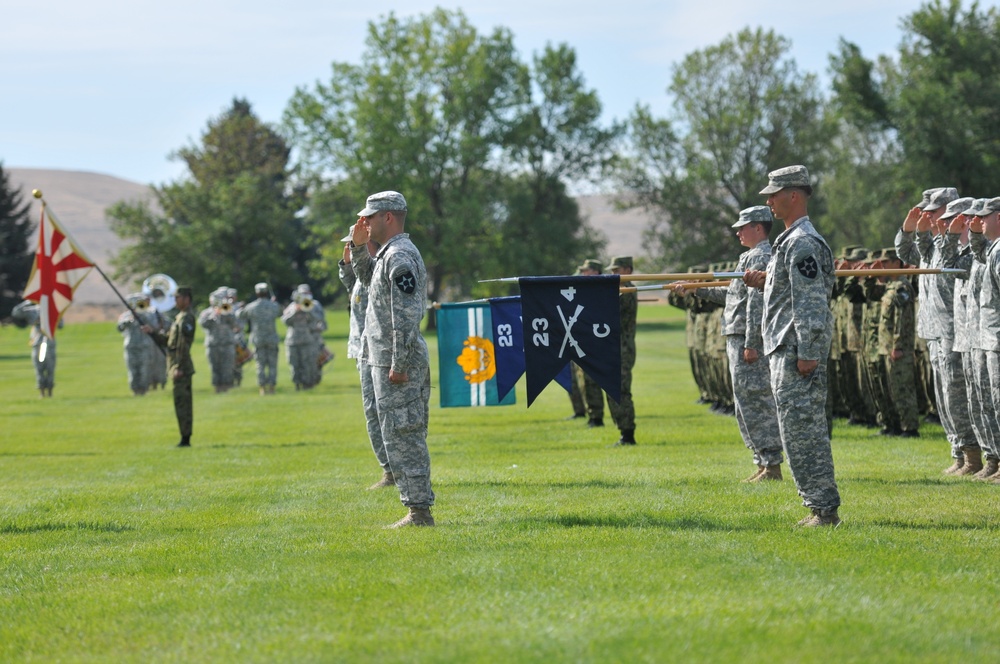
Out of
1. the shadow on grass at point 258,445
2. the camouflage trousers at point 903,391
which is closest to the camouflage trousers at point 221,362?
the shadow on grass at point 258,445

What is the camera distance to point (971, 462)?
12242mm

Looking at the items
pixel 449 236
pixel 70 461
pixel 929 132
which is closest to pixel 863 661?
pixel 70 461

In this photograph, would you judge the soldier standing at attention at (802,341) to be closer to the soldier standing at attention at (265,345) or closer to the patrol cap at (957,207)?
the patrol cap at (957,207)

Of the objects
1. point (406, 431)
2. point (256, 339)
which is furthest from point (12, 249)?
point (406, 431)

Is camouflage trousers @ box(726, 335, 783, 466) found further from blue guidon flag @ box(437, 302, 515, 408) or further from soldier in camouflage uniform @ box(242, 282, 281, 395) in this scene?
soldier in camouflage uniform @ box(242, 282, 281, 395)

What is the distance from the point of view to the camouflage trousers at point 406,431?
375 inches

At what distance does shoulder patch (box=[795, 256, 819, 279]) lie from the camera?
29.3 feet

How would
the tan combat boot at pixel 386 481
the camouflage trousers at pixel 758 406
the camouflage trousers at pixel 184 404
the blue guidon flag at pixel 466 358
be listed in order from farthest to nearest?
1. the camouflage trousers at pixel 184 404
2. the blue guidon flag at pixel 466 358
3. the tan combat boot at pixel 386 481
4. the camouflage trousers at pixel 758 406

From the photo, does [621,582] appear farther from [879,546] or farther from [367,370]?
[367,370]

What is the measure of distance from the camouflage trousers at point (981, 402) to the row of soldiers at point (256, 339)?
2104cm

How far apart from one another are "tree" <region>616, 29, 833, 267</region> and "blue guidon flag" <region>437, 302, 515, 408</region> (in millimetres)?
61942

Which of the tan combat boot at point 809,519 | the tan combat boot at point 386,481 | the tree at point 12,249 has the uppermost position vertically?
the tree at point 12,249

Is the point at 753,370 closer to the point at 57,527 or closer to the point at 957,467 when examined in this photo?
the point at 957,467

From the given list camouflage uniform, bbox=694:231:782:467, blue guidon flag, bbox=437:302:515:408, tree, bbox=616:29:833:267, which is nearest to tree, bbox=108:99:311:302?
tree, bbox=616:29:833:267
